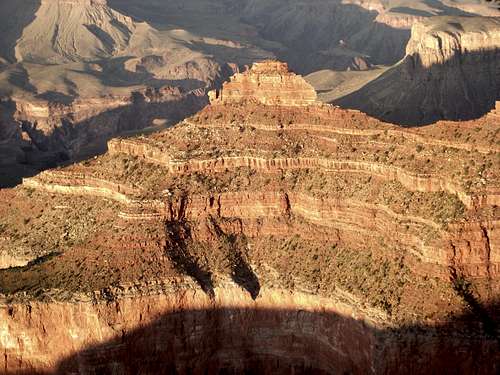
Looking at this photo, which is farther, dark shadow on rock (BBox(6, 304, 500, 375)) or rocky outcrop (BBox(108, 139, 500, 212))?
rocky outcrop (BBox(108, 139, 500, 212))

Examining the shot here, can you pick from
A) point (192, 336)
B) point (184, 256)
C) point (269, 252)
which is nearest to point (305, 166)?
point (269, 252)

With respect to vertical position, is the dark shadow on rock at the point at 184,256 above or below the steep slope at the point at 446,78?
below

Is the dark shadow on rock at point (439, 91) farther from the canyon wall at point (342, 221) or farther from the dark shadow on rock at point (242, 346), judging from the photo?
the dark shadow on rock at point (242, 346)

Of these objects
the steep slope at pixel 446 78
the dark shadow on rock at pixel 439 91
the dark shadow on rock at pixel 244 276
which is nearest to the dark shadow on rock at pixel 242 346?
the dark shadow on rock at pixel 244 276

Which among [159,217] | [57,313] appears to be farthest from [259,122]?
[57,313]

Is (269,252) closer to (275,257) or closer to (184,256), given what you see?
(275,257)

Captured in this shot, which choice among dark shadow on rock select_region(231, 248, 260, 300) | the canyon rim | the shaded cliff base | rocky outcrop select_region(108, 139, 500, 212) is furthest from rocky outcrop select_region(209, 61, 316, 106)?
the shaded cliff base

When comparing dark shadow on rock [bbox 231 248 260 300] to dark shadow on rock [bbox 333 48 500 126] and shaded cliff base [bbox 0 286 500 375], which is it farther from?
dark shadow on rock [bbox 333 48 500 126]
